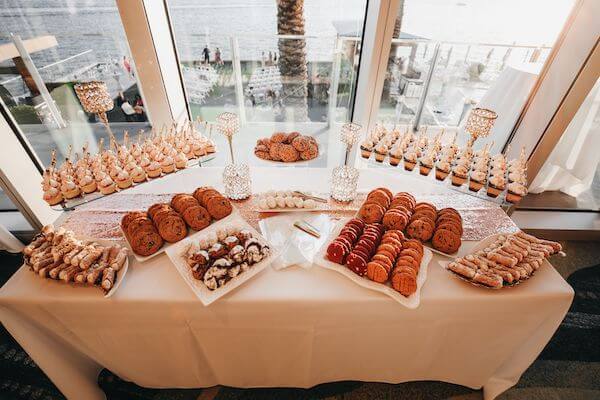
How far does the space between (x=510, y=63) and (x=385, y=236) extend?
2076 mm

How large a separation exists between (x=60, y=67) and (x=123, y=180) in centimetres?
148

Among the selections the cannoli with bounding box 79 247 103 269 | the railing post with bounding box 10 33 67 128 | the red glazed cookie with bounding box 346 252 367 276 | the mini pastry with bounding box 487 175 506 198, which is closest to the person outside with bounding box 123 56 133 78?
the railing post with bounding box 10 33 67 128

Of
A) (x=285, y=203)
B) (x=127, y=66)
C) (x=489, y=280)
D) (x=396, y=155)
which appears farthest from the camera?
(x=127, y=66)

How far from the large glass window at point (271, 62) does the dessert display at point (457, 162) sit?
52 cm

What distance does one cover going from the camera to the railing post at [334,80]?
8.02ft

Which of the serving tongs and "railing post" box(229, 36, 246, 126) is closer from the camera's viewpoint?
the serving tongs

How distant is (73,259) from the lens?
1.18 m

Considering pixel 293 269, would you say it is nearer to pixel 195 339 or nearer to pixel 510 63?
pixel 195 339

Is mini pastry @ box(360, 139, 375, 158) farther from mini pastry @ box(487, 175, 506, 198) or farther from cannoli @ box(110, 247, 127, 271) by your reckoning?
cannoli @ box(110, 247, 127, 271)

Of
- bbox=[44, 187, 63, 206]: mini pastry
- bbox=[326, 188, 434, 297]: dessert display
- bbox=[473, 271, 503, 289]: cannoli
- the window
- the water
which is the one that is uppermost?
the water

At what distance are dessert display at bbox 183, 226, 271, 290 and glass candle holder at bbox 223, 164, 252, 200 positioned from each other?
356mm

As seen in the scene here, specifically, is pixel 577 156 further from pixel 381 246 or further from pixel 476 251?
pixel 381 246

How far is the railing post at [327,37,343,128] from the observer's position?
96.3 inches

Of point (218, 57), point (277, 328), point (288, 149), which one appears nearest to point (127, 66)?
point (218, 57)
